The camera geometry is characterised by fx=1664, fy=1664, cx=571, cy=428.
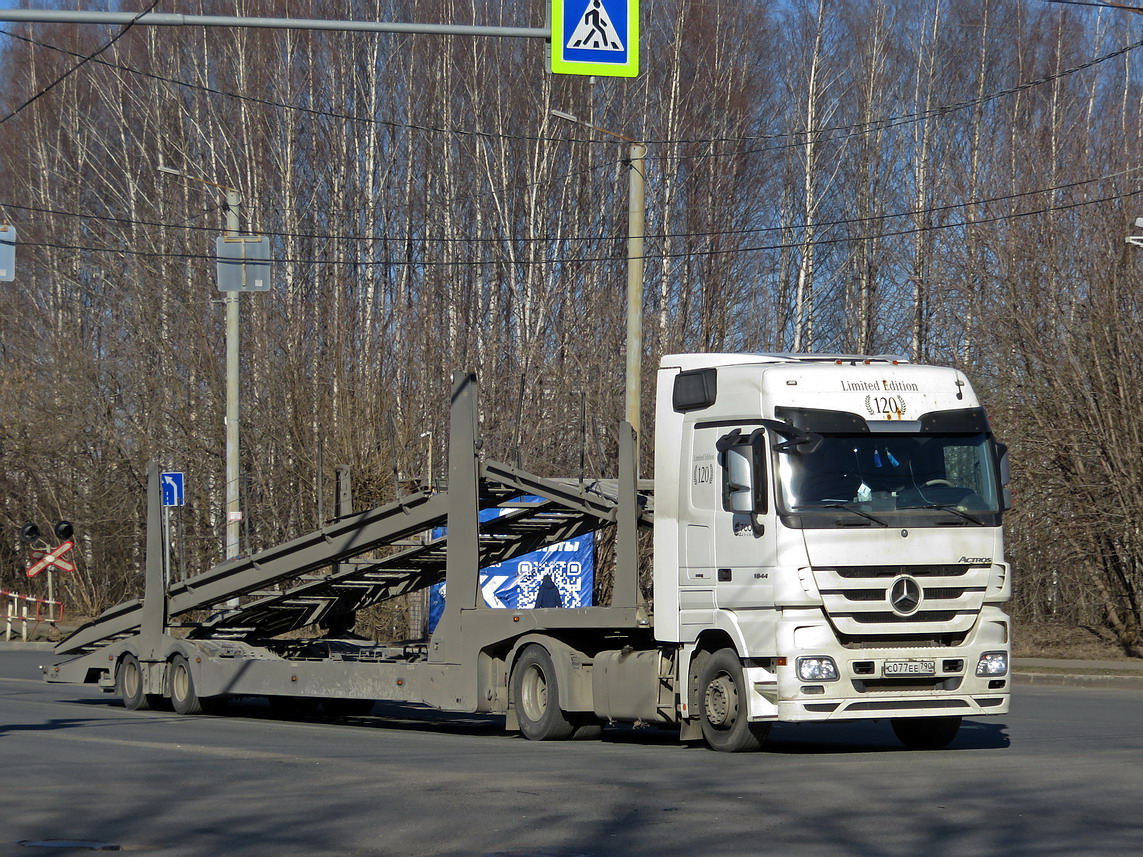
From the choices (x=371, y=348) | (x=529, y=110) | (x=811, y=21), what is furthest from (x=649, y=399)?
(x=811, y=21)

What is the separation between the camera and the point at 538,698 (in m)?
15.3

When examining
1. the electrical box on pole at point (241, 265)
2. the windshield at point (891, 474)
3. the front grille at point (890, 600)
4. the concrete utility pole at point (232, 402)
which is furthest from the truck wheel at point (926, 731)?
the electrical box on pole at point (241, 265)

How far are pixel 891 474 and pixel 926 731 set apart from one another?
241 centimetres

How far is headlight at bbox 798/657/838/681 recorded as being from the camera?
12602 millimetres

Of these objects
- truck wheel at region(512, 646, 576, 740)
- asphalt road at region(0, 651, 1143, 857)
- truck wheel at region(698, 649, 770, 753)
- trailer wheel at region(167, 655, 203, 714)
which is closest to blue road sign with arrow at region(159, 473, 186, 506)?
trailer wheel at region(167, 655, 203, 714)

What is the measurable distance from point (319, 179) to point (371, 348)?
12.5 m

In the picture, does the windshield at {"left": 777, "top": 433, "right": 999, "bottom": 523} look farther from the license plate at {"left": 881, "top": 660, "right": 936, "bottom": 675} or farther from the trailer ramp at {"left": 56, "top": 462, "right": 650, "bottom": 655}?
the trailer ramp at {"left": 56, "top": 462, "right": 650, "bottom": 655}

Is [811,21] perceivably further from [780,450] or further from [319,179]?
[780,450]

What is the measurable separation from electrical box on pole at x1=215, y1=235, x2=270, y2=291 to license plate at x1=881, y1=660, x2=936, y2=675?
1677 cm

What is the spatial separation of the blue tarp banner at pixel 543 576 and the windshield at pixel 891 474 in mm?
11801

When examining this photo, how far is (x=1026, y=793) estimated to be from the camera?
10633mm

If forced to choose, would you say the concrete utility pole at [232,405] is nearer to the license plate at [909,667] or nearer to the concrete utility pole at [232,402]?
the concrete utility pole at [232,402]

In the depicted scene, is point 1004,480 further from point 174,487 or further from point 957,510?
point 174,487

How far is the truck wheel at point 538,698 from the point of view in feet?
49.0
